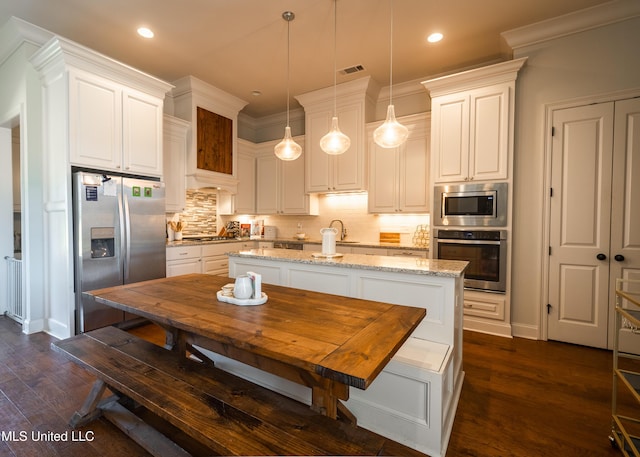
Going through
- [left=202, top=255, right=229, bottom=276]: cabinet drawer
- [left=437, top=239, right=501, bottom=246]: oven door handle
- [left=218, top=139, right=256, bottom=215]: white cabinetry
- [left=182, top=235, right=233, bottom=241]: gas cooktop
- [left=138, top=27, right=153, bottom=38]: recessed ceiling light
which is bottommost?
[left=202, top=255, right=229, bottom=276]: cabinet drawer

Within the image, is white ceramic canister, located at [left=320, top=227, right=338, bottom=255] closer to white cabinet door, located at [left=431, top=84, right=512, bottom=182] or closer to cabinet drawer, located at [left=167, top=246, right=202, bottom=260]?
white cabinet door, located at [left=431, top=84, right=512, bottom=182]

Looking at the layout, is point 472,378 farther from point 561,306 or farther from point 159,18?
point 159,18

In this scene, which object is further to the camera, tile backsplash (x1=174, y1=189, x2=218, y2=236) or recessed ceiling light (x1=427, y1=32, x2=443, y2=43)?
tile backsplash (x1=174, y1=189, x2=218, y2=236)

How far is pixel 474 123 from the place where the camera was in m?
3.37

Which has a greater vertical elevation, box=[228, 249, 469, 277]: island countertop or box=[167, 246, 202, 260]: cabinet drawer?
box=[228, 249, 469, 277]: island countertop

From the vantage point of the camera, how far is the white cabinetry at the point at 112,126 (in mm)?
2951

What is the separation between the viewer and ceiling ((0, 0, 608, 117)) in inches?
110

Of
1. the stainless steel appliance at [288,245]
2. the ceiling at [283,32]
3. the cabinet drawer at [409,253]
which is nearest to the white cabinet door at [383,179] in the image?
the cabinet drawer at [409,253]

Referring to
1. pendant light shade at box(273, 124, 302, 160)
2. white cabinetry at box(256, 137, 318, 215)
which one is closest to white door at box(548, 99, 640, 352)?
pendant light shade at box(273, 124, 302, 160)

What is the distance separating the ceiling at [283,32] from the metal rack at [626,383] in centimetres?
265

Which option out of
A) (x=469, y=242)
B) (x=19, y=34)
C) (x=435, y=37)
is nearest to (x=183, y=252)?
(x=19, y=34)

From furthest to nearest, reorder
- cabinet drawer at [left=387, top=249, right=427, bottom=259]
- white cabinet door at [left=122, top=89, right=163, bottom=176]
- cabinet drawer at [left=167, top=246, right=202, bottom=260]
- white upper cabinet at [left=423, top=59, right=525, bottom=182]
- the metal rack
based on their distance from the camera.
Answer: cabinet drawer at [left=167, top=246, right=202, bottom=260] < cabinet drawer at [left=387, top=249, right=427, bottom=259] < white cabinet door at [left=122, top=89, right=163, bottom=176] < white upper cabinet at [left=423, top=59, right=525, bottom=182] < the metal rack

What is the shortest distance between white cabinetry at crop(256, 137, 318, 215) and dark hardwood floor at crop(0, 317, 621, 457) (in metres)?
3.15

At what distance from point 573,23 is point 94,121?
479cm
